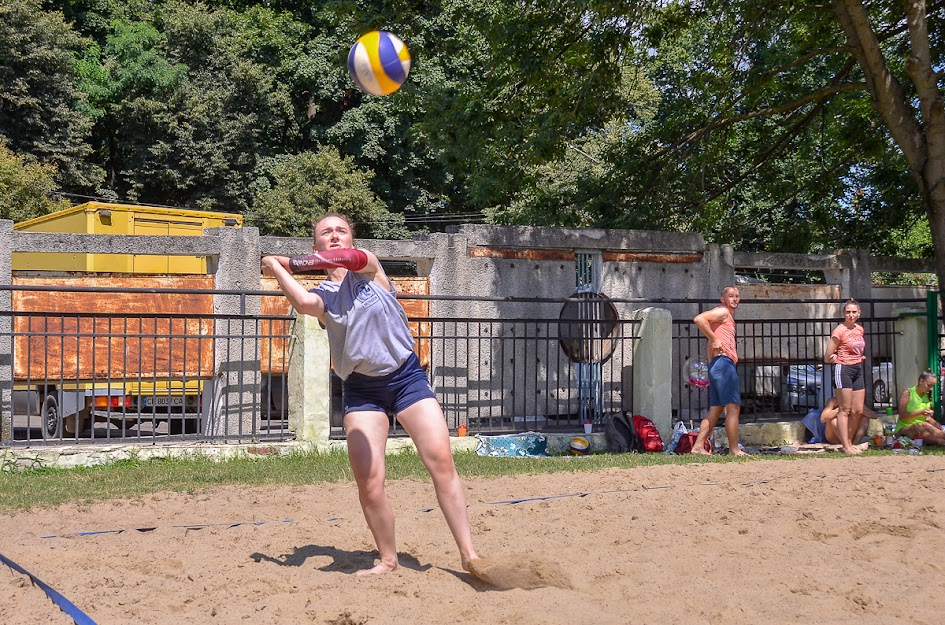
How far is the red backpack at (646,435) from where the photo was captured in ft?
34.9

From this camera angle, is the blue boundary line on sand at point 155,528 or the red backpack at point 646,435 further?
the red backpack at point 646,435

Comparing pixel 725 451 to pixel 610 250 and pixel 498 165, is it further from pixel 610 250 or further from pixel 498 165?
pixel 498 165

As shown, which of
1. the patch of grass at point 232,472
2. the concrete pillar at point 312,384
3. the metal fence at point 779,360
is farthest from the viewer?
the metal fence at point 779,360

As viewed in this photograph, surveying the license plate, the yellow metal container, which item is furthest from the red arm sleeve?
the yellow metal container

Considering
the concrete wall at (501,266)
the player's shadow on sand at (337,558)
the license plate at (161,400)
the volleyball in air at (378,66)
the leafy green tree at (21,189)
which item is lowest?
the player's shadow on sand at (337,558)

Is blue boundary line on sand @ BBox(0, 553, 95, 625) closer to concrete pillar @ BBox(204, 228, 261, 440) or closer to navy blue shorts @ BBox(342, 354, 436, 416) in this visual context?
navy blue shorts @ BBox(342, 354, 436, 416)

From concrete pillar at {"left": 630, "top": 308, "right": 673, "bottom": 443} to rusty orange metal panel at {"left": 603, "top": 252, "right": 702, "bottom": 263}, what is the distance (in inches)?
66.6

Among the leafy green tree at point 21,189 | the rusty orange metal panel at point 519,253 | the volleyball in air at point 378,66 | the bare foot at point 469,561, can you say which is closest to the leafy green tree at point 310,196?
the leafy green tree at point 21,189

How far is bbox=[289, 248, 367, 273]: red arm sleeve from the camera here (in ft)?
14.7

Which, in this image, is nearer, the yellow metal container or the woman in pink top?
the woman in pink top

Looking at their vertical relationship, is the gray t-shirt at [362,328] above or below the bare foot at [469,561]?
above

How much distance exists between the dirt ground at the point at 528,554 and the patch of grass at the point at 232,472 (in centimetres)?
38

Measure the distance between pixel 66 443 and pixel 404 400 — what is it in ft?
20.8

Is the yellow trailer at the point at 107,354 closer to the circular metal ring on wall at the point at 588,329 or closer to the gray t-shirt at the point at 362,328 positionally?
the circular metal ring on wall at the point at 588,329
